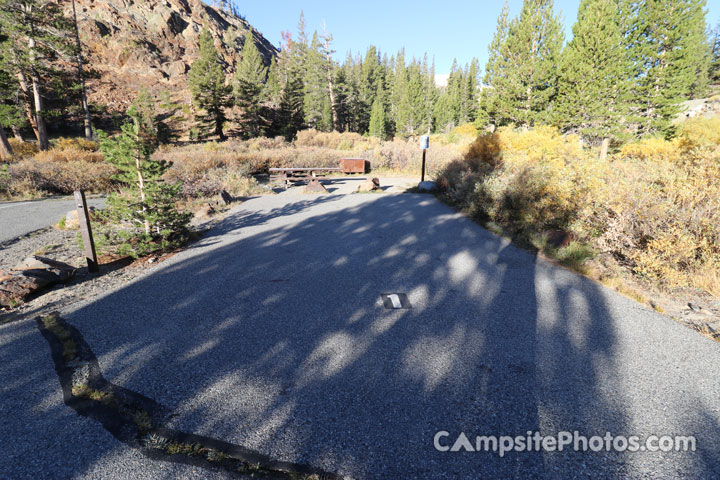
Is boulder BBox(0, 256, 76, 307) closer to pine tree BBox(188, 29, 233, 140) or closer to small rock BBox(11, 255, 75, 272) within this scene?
small rock BBox(11, 255, 75, 272)

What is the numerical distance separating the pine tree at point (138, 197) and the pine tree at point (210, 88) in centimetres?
3333

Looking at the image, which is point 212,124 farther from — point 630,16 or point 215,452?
point 215,452

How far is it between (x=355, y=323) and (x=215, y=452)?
5.76ft

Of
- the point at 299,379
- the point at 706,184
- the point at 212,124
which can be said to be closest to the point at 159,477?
the point at 299,379

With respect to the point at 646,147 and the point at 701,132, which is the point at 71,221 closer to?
the point at 646,147

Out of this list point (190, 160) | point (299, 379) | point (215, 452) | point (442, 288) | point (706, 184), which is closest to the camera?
point (215, 452)

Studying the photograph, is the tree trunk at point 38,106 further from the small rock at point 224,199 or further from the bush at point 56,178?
the small rock at point 224,199

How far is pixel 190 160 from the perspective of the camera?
13.7 meters

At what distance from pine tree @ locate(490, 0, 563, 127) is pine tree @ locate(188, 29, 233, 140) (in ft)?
89.1

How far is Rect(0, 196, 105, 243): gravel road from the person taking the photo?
23.3 ft

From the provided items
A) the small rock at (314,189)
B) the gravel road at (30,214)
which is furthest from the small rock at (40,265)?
the small rock at (314,189)

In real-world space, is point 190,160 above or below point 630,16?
below

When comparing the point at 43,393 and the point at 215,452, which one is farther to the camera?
the point at 43,393

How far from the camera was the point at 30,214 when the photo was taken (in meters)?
8.59
